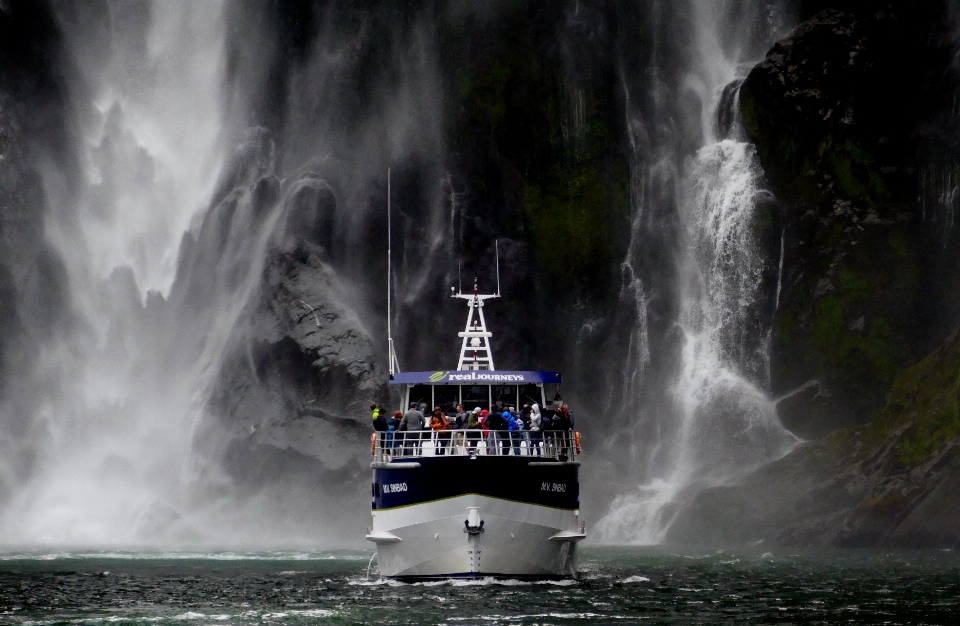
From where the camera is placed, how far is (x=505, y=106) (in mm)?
80438

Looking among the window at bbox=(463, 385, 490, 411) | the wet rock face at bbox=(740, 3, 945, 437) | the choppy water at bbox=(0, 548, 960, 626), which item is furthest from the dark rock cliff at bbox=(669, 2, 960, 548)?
the window at bbox=(463, 385, 490, 411)

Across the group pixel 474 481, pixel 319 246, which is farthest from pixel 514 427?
pixel 319 246

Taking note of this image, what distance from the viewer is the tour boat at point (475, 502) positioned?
37375 millimetres

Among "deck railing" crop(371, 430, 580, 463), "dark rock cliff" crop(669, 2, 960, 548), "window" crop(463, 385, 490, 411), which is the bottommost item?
"deck railing" crop(371, 430, 580, 463)

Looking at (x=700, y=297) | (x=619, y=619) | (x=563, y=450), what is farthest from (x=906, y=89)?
(x=619, y=619)

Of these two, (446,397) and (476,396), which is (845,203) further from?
(446,397)

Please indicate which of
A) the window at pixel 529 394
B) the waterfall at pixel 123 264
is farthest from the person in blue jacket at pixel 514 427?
the waterfall at pixel 123 264

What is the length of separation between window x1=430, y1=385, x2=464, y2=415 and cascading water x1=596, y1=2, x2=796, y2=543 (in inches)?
1120

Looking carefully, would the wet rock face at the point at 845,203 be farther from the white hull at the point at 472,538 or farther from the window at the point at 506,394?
the white hull at the point at 472,538

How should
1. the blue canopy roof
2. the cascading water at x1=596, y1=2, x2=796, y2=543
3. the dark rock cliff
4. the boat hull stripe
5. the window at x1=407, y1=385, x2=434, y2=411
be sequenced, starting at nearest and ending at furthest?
the boat hull stripe, the blue canopy roof, the window at x1=407, y1=385, x2=434, y2=411, the dark rock cliff, the cascading water at x1=596, y1=2, x2=796, y2=543

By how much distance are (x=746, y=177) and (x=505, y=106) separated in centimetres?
1361

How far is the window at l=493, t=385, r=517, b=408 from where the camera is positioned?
140 feet

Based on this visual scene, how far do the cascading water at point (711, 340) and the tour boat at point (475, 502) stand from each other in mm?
29990

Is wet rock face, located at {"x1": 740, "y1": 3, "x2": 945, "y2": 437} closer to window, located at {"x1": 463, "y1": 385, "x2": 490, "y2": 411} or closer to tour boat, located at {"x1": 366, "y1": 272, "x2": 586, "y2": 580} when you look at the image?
window, located at {"x1": 463, "y1": 385, "x2": 490, "y2": 411}
